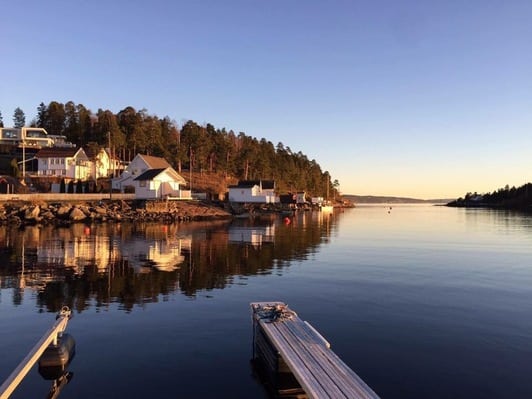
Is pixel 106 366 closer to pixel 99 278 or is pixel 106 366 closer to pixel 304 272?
pixel 99 278

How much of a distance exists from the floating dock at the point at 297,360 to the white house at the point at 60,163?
295 feet

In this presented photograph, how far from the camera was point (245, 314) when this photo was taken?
17.6m

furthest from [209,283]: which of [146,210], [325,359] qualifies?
[146,210]

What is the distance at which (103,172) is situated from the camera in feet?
348

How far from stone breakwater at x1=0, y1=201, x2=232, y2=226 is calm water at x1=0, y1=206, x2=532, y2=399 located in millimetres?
28584

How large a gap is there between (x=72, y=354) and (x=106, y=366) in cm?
147

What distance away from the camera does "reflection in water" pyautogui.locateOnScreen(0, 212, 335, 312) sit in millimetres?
20906

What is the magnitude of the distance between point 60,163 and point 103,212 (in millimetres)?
31017

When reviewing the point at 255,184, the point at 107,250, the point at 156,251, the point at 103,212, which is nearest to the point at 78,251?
the point at 107,250

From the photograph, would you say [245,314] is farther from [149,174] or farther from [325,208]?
[325,208]

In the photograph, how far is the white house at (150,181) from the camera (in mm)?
86000

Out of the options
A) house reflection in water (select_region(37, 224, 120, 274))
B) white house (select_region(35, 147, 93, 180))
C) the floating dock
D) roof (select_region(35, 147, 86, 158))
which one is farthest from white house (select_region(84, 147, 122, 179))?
the floating dock

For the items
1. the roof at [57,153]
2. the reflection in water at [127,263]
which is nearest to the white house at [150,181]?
the roof at [57,153]

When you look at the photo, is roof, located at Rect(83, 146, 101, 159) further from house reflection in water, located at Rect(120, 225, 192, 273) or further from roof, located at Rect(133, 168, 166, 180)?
house reflection in water, located at Rect(120, 225, 192, 273)
